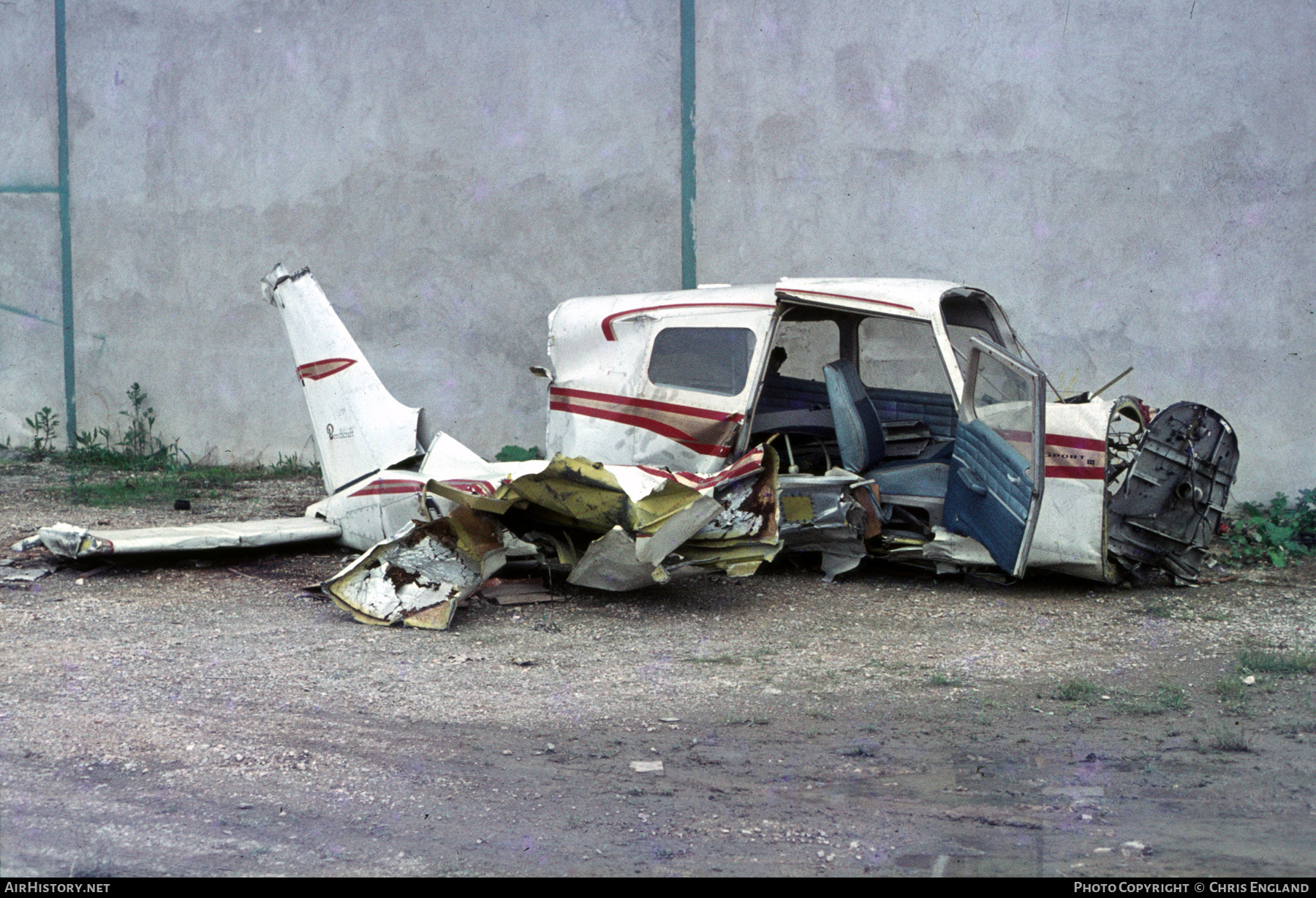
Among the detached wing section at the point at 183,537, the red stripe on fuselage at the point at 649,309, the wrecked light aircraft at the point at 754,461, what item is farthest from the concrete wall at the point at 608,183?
the detached wing section at the point at 183,537

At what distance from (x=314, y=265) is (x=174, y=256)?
1546 millimetres

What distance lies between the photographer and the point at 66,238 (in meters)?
11.1

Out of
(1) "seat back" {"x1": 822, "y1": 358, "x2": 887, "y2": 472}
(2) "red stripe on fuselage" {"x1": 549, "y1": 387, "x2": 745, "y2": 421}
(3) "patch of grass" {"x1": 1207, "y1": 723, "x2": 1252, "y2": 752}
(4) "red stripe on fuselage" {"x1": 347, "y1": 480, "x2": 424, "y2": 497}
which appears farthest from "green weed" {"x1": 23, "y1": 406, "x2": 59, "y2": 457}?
(3) "patch of grass" {"x1": 1207, "y1": 723, "x2": 1252, "y2": 752}

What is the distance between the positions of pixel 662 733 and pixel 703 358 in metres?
3.12

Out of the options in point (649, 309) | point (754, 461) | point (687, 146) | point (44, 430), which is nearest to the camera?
point (754, 461)

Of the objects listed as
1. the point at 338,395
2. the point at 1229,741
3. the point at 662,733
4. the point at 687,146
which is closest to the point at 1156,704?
the point at 1229,741

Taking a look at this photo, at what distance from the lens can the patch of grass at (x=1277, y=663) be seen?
4812 millimetres

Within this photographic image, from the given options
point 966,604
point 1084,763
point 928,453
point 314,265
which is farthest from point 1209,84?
point 314,265

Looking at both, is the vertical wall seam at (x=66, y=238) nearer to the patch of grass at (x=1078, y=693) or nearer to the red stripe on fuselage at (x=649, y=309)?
the red stripe on fuselage at (x=649, y=309)

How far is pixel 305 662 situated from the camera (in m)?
4.91

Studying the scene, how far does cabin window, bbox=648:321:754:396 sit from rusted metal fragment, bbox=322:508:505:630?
1.56 metres

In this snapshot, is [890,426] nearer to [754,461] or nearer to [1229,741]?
[754,461]

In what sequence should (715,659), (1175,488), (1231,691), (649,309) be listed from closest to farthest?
(1231,691)
(715,659)
(1175,488)
(649,309)

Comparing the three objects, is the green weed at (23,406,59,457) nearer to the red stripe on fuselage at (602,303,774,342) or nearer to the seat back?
the red stripe on fuselage at (602,303,774,342)
